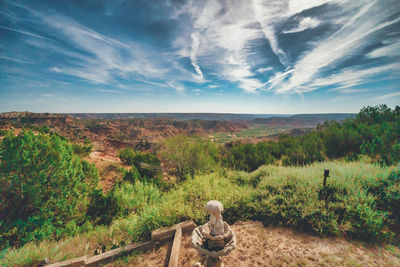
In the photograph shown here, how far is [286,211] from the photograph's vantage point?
14.1ft

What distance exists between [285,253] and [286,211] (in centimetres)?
117

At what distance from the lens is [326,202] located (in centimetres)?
440

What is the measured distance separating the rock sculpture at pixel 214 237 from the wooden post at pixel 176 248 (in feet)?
4.07

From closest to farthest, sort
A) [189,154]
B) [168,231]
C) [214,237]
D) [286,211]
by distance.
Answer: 1. [214,237]
2. [168,231]
3. [286,211]
4. [189,154]

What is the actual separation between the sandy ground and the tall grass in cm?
32

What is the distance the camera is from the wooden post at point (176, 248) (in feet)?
10.9

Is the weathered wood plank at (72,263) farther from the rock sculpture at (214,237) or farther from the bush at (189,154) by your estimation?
the bush at (189,154)

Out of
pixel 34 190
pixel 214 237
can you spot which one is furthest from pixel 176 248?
pixel 34 190

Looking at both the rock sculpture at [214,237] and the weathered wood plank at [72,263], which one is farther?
the weathered wood plank at [72,263]

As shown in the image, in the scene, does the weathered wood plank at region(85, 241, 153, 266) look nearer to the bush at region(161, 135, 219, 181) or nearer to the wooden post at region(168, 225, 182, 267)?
the wooden post at region(168, 225, 182, 267)

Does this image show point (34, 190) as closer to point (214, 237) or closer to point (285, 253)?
point (214, 237)

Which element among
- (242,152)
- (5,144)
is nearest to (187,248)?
(5,144)

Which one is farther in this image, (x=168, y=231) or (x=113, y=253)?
(x=168, y=231)

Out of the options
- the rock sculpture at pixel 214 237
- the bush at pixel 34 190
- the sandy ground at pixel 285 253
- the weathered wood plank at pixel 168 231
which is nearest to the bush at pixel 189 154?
the bush at pixel 34 190
